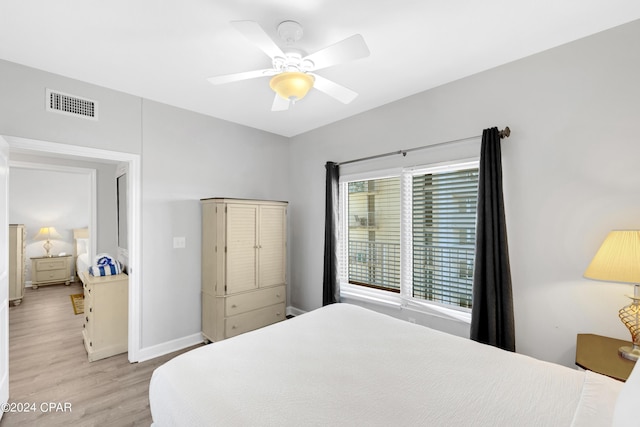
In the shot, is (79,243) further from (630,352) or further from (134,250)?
(630,352)

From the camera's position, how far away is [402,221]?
115 inches

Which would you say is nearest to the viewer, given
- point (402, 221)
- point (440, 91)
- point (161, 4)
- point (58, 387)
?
point (161, 4)

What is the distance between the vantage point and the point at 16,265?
4461 millimetres

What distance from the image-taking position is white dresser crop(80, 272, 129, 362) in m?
2.79

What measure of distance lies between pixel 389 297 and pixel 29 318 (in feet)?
15.6

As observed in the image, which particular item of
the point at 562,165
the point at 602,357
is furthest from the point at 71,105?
the point at 602,357

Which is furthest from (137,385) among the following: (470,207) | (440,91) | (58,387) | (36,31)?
(440,91)

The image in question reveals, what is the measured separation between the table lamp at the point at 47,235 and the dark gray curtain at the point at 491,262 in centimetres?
765

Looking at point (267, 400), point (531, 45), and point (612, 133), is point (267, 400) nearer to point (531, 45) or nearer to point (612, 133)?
point (612, 133)

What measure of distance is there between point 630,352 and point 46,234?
27.6 ft

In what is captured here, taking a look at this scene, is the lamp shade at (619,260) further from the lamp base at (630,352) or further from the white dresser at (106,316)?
the white dresser at (106,316)

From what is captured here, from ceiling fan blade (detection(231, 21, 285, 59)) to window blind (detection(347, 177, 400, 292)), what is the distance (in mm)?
1892

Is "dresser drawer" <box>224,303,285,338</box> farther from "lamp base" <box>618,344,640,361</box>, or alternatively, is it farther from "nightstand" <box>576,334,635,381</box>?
"lamp base" <box>618,344,640,361</box>

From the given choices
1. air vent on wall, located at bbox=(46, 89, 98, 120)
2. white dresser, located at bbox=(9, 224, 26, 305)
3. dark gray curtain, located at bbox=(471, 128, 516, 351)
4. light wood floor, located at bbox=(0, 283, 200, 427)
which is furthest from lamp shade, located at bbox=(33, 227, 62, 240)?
dark gray curtain, located at bbox=(471, 128, 516, 351)
